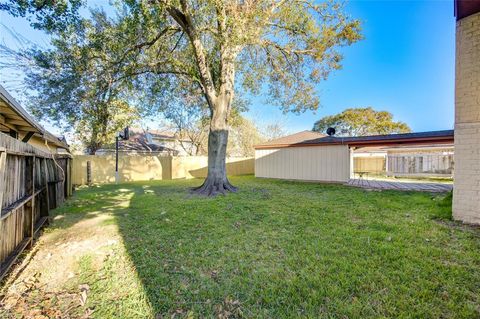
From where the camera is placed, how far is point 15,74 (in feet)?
27.9

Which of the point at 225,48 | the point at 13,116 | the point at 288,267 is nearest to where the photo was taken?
the point at 288,267

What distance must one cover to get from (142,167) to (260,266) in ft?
39.8

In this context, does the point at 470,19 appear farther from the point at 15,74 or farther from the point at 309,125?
the point at 309,125

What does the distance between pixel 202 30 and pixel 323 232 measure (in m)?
6.91

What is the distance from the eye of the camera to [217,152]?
8.02 meters

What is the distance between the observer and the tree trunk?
312 inches

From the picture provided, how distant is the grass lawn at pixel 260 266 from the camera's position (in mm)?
1911

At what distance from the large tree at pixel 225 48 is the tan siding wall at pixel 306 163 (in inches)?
90.3

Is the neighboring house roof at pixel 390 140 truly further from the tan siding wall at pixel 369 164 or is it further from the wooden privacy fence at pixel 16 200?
the wooden privacy fence at pixel 16 200

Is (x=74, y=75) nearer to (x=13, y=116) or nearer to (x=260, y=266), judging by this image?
(x=13, y=116)

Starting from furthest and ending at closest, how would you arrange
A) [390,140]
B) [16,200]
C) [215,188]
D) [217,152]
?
1. [390,140]
2. [217,152]
3. [215,188]
4. [16,200]

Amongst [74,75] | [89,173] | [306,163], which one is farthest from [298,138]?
[89,173]

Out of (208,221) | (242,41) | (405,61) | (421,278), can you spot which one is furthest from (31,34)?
(405,61)

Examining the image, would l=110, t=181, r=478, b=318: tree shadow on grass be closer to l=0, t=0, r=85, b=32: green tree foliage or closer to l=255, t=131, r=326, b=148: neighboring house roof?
l=0, t=0, r=85, b=32: green tree foliage
